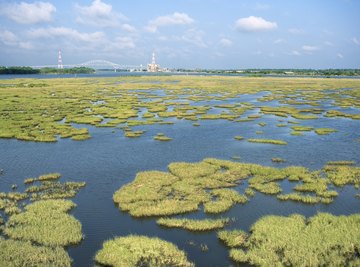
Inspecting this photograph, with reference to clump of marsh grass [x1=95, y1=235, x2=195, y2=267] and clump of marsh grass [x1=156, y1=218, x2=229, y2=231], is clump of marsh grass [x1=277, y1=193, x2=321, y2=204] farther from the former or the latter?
clump of marsh grass [x1=95, y1=235, x2=195, y2=267]

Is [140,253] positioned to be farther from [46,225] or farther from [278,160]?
[278,160]

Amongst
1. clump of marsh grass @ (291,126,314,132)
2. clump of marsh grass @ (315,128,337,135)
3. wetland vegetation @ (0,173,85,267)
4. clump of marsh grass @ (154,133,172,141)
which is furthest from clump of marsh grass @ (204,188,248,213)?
clump of marsh grass @ (291,126,314,132)

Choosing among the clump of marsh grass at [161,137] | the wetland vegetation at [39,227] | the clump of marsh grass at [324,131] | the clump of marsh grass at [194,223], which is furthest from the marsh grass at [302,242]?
the clump of marsh grass at [324,131]

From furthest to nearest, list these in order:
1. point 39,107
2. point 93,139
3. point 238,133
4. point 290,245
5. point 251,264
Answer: point 39,107
point 238,133
point 93,139
point 290,245
point 251,264

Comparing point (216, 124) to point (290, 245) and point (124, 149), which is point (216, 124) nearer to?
Answer: point (124, 149)

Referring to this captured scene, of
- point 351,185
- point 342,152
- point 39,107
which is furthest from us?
point 39,107

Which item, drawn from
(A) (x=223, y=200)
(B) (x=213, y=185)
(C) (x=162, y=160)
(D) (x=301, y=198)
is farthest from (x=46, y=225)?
(D) (x=301, y=198)

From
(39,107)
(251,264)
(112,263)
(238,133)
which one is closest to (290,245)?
(251,264)

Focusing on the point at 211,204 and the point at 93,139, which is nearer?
the point at 211,204
